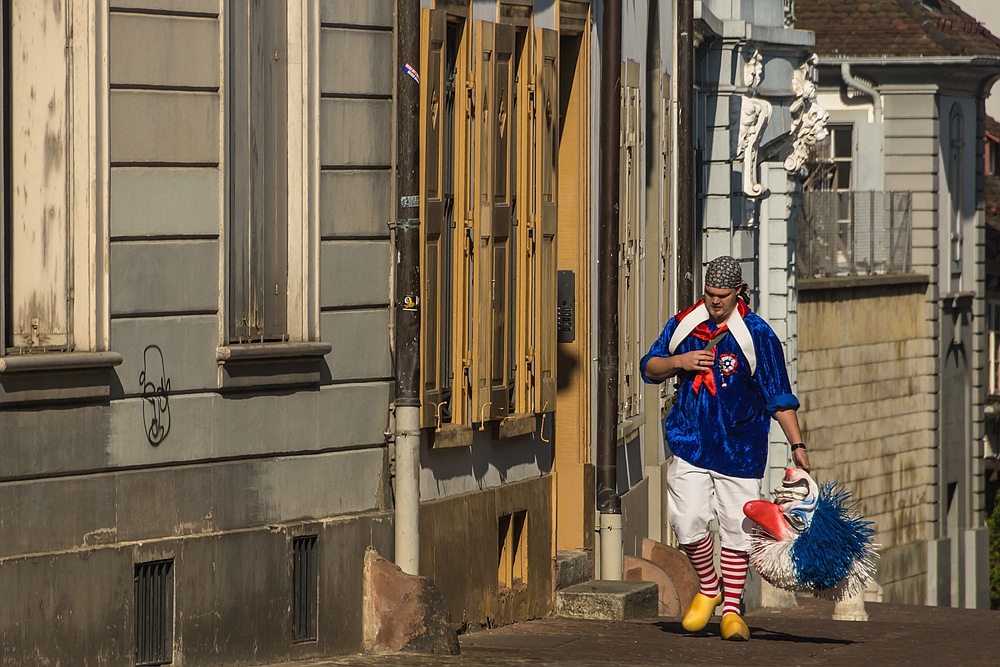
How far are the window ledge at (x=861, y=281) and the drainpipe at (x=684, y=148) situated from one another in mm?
10427

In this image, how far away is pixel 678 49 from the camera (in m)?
18.7

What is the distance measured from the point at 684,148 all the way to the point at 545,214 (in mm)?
6162

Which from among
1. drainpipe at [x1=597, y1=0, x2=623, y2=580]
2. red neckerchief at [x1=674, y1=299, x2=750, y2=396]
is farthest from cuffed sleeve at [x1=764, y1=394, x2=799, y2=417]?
drainpipe at [x1=597, y1=0, x2=623, y2=580]

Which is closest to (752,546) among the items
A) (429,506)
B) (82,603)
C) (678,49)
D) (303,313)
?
(429,506)

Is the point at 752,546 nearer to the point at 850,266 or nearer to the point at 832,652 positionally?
the point at 832,652

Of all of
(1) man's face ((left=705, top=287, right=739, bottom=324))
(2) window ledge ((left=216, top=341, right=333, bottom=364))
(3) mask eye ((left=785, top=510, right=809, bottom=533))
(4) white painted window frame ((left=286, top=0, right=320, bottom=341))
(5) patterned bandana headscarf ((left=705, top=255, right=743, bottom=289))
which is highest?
(4) white painted window frame ((left=286, top=0, right=320, bottom=341))

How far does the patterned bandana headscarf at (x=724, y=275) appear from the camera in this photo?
35.1ft

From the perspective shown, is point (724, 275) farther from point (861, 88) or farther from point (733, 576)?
point (861, 88)

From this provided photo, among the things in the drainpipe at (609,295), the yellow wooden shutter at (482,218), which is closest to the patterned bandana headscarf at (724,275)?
the yellow wooden shutter at (482,218)

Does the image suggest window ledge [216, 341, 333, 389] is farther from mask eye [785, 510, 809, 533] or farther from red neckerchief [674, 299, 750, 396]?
mask eye [785, 510, 809, 533]

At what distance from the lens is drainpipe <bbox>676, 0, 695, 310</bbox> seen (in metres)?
18.7

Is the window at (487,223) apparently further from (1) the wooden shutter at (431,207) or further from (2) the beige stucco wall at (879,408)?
(2) the beige stucco wall at (879,408)

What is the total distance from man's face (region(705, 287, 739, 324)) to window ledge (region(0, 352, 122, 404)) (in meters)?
3.11

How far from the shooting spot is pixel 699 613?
11.1 metres
